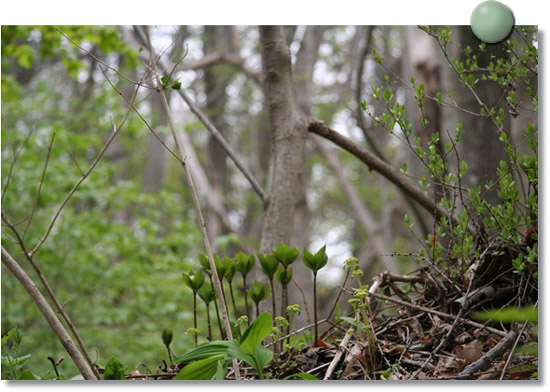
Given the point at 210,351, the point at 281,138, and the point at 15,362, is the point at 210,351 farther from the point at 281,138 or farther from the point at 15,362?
the point at 281,138

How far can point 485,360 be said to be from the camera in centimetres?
118

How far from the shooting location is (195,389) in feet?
4.11

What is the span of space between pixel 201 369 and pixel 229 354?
8cm

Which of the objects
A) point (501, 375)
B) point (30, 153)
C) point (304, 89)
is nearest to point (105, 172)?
point (30, 153)

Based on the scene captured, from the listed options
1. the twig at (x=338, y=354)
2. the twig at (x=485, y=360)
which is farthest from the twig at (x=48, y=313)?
the twig at (x=485, y=360)

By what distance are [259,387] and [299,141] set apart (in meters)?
0.71

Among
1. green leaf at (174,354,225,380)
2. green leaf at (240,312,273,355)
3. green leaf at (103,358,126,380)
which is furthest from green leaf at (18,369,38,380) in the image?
green leaf at (240,312,273,355)

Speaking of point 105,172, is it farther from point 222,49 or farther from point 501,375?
point 501,375

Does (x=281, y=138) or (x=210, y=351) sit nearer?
(x=210, y=351)

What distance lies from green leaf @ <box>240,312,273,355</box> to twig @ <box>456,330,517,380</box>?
0.40 metres
